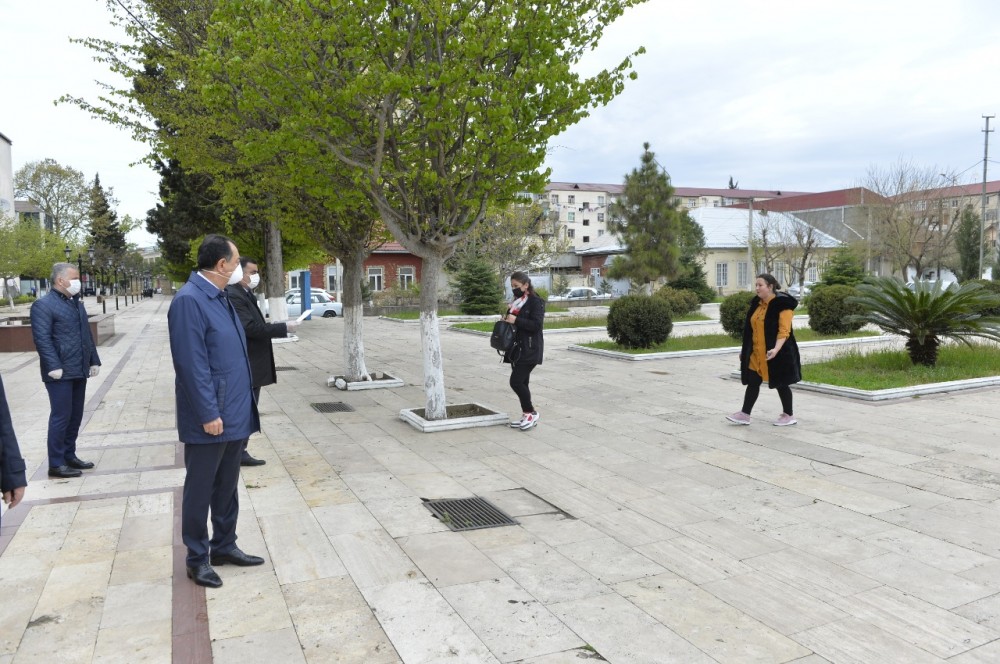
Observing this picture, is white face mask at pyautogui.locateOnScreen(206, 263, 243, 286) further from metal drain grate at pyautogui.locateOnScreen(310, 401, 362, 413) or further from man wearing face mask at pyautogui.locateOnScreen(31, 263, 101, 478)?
metal drain grate at pyautogui.locateOnScreen(310, 401, 362, 413)

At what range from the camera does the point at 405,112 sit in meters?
9.01

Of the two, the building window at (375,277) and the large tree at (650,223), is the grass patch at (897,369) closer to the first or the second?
the large tree at (650,223)

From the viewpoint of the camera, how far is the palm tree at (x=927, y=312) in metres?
10.7

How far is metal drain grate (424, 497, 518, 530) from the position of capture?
5.09m

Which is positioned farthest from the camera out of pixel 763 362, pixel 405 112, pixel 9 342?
pixel 9 342

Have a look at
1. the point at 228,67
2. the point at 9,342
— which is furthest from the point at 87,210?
the point at 228,67

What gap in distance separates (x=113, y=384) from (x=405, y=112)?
7468mm

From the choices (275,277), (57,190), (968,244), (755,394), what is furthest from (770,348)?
(57,190)

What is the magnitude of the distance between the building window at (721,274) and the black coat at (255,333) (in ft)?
152

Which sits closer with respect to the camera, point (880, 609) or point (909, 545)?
point (880, 609)

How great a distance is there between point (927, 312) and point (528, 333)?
6804 mm

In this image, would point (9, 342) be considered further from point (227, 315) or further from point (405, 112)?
point (227, 315)

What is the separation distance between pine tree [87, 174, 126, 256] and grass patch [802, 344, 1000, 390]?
205ft

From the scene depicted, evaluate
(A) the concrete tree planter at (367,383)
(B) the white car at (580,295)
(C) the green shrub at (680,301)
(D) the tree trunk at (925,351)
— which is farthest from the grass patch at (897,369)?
(B) the white car at (580,295)
